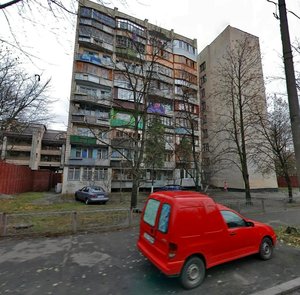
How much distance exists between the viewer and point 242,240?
5215 mm

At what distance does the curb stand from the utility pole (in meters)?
2.78

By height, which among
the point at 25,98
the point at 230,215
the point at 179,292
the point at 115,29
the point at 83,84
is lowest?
the point at 179,292

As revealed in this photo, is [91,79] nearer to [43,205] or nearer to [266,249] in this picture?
[43,205]

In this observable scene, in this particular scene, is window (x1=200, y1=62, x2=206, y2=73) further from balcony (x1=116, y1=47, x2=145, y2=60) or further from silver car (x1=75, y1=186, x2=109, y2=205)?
silver car (x1=75, y1=186, x2=109, y2=205)

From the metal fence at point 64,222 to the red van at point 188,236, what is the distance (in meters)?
4.02

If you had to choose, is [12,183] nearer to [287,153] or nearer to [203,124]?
[287,153]

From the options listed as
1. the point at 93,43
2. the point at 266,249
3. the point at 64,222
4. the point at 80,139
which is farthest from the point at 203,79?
the point at 266,249

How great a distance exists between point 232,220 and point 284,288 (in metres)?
1.58

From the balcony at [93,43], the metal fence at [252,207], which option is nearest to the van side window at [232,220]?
the metal fence at [252,207]

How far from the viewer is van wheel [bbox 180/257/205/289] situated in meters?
4.21

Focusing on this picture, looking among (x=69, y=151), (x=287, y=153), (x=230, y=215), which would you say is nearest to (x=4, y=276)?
(x=230, y=215)

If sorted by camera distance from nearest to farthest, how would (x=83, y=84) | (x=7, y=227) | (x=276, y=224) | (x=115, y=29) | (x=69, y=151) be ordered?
(x=7, y=227), (x=276, y=224), (x=69, y=151), (x=83, y=84), (x=115, y=29)

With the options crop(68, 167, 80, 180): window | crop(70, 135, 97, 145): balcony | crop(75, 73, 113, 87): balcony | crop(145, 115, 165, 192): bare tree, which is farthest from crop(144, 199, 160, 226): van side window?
crop(75, 73, 113, 87): balcony

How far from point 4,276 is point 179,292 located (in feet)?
11.7
